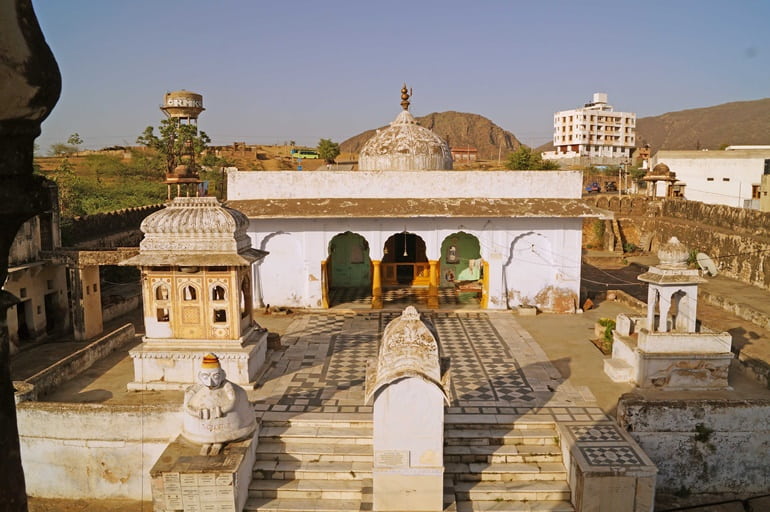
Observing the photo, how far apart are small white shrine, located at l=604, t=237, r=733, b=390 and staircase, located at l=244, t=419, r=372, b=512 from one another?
526 cm

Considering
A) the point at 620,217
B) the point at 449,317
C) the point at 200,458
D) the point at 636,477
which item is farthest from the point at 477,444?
the point at 620,217

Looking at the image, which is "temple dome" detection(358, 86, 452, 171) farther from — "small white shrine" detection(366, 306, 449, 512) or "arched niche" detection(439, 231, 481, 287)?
"small white shrine" detection(366, 306, 449, 512)

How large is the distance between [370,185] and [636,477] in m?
11.6

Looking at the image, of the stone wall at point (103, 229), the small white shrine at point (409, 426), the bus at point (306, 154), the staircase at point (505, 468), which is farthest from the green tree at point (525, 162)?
the small white shrine at point (409, 426)

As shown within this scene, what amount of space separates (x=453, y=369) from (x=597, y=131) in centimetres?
8638

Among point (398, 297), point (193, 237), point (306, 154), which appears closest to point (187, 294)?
point (193, 237)

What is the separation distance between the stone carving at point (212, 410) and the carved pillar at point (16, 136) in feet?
20.9

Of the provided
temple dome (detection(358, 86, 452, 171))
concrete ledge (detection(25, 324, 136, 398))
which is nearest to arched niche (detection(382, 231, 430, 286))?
temple dome (detection(358, 86, 452, 171))

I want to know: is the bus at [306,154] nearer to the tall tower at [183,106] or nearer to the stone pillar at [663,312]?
the tall tower at [183,106]

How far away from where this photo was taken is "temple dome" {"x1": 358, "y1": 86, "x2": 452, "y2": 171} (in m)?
19.0

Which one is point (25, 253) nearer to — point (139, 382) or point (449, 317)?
point (139, 382)

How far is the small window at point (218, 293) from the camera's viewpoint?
1088cm

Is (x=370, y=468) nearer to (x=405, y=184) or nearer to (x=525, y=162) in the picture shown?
(x=405, y=184)

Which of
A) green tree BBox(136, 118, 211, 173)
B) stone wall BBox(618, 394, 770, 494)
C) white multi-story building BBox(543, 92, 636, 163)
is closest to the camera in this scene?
stone wall BBox(618, 394, 770, 494)
